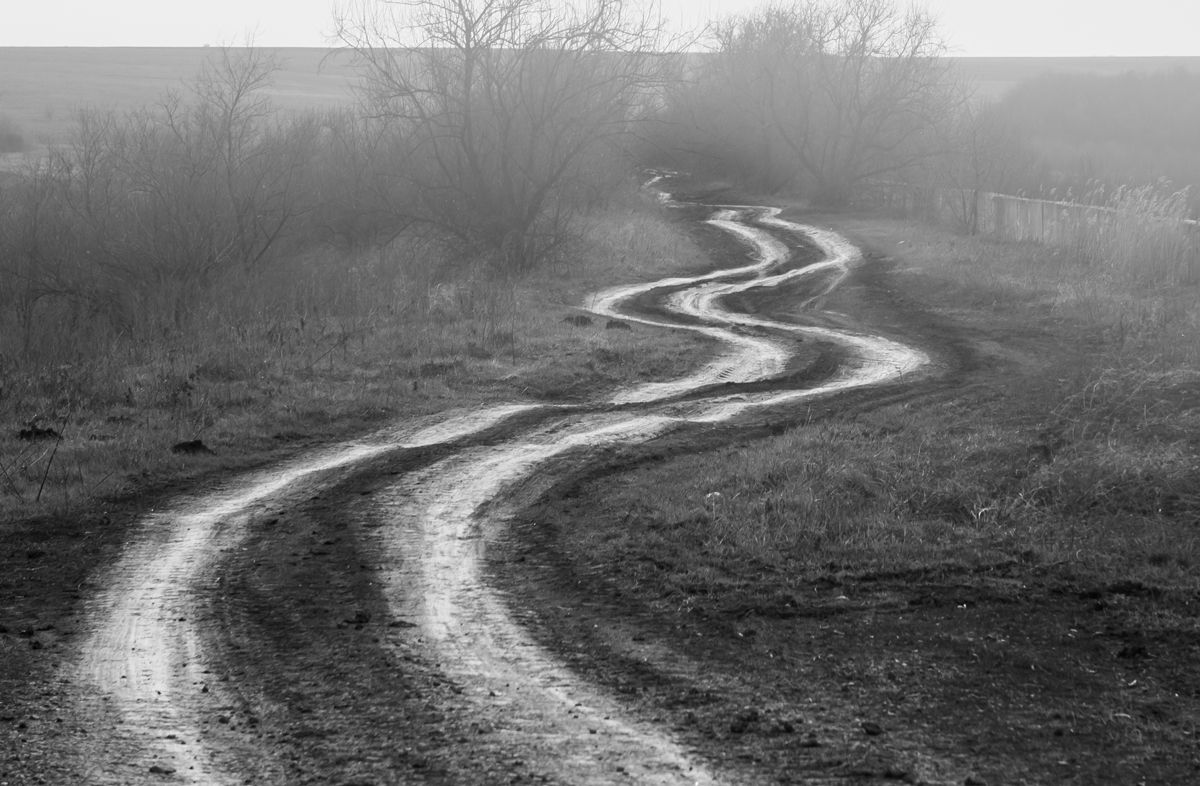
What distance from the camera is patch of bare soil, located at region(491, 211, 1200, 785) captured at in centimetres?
472

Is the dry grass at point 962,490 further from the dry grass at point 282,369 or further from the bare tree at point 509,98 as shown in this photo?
the bare tree at point 509,98

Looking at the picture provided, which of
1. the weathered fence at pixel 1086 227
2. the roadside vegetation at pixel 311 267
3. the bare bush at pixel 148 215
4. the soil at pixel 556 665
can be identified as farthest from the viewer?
the bare bush at pixel 148 215

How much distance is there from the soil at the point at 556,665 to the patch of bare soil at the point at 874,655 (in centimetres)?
2

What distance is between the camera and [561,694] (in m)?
5.39

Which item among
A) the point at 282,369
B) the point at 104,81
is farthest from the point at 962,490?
the point at 104,81

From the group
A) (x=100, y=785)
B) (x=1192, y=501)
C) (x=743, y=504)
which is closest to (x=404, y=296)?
(x=743, y=504)

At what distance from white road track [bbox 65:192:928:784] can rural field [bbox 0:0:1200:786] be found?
0.04 metres

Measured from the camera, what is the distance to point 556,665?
577 centimetres

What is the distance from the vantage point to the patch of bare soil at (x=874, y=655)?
4.72 m

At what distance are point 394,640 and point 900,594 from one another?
2.79 metres

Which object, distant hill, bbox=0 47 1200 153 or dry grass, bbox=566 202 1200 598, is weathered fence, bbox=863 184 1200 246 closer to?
dry grass, bbox=566 202 1200 598

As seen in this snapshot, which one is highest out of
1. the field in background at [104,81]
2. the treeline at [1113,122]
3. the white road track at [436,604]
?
the field in background at [104,81]

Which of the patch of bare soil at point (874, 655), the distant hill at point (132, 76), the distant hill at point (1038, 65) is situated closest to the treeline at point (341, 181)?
the patch of bare soil at point (874, 655)

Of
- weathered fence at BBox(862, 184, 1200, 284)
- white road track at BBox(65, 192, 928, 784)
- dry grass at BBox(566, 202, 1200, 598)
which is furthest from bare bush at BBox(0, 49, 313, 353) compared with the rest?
weathered fence at BBox(862, 184, 1200, 284)
